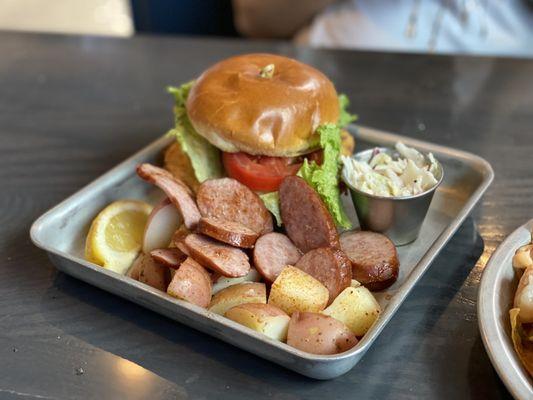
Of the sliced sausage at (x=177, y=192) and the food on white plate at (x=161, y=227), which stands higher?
the sliced sausage at (x=177, y=192)

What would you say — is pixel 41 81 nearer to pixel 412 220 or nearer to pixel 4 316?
pixel 4 316

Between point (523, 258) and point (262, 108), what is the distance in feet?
2.19

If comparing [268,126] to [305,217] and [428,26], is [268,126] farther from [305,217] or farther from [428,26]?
[428,26]

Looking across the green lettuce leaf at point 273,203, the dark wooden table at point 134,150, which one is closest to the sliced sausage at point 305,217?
the green lettuce leaf at point 273,203

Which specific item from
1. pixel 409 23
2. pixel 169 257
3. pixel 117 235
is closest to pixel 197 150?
pixel 117 235

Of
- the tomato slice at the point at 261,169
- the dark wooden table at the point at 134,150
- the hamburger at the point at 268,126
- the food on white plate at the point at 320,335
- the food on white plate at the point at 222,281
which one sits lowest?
the dark wooden table at the point at 134,150

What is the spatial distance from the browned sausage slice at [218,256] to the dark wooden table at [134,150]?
14 centimetres

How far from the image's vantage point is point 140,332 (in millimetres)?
1220

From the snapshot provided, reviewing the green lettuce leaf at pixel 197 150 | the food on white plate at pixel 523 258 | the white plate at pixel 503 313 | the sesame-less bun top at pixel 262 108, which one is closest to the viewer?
the white plate at pixel 503 313

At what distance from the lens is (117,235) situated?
143 centimetres

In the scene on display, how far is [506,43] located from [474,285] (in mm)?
1827

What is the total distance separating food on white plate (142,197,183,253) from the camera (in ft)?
4.60

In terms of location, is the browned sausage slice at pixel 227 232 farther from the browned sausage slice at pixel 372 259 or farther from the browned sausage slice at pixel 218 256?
the browned sausage slice at pixel 372 259

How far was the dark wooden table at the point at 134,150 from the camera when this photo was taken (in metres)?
1.11
